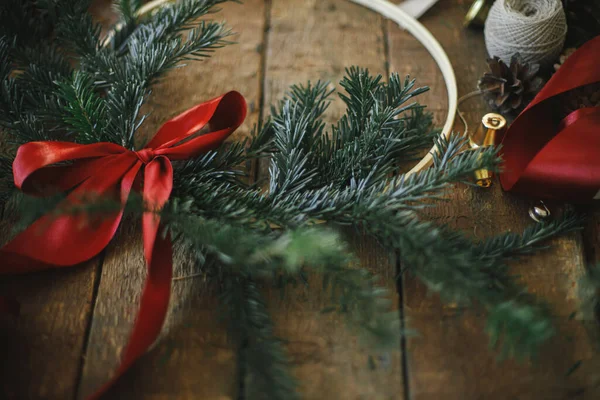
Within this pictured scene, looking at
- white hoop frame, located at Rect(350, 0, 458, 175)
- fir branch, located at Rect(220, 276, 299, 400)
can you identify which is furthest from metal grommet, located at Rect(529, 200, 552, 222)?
fir branch, located at Rect(220, 276, 299, 400)

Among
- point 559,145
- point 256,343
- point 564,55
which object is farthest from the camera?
point 564,55

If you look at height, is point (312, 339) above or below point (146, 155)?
below

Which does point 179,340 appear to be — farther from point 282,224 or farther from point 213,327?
point 282,224

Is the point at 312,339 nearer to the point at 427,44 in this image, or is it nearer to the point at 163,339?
the point at 163,339

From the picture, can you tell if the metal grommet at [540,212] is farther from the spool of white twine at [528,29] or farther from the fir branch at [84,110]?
the fir branch at [84,110]

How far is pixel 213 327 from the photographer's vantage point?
0.55m

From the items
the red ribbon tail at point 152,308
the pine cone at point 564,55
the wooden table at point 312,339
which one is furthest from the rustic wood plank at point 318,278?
the pine cone at point 564,55

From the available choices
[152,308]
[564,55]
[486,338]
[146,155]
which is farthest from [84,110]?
[564,55]

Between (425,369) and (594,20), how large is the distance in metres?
0.49

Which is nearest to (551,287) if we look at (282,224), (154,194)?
(282,224)

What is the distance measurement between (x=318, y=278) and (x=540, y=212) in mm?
248

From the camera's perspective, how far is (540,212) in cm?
61

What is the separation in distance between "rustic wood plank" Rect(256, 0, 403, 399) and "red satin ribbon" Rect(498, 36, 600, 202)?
0.58ft

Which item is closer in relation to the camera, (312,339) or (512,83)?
(312,339)
